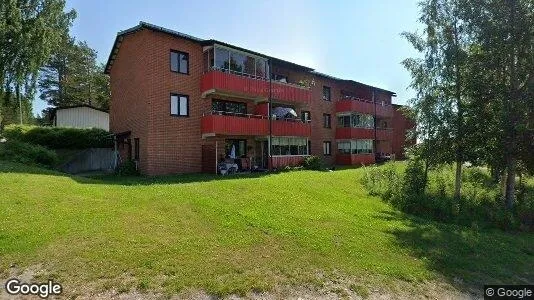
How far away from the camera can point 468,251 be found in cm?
1290

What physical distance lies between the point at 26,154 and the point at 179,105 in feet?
35.1

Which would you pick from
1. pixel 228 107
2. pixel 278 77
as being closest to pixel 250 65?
pixel 228 107

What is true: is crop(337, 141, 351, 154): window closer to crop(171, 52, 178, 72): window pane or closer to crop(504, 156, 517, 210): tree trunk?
crop(504, 156, 517, 210): tree trunk

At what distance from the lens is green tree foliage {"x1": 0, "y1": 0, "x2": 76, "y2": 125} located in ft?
84.3

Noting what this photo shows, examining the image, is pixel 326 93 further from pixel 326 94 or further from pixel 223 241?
pixel 223 241

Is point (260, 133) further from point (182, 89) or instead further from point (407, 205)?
point (407, 205)

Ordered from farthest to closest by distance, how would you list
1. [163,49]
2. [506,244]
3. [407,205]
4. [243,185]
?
[163,49], [407,205], [243,185], [506,244]

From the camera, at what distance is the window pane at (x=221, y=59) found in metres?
28.1

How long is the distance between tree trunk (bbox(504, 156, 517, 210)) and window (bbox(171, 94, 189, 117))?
20263 millimetres

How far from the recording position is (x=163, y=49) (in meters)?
26.0

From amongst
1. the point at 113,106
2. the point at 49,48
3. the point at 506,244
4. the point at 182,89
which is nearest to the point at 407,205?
the point at 506,244

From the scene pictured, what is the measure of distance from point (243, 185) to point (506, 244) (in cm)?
1116

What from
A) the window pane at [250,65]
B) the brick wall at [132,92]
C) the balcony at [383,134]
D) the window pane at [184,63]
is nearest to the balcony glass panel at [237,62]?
the window pane at [250,65]

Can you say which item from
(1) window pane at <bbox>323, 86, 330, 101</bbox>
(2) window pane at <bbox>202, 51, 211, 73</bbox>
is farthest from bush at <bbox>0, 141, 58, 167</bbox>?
(1) window pane at <bbox>323, 86, 330, 101</bbox>
